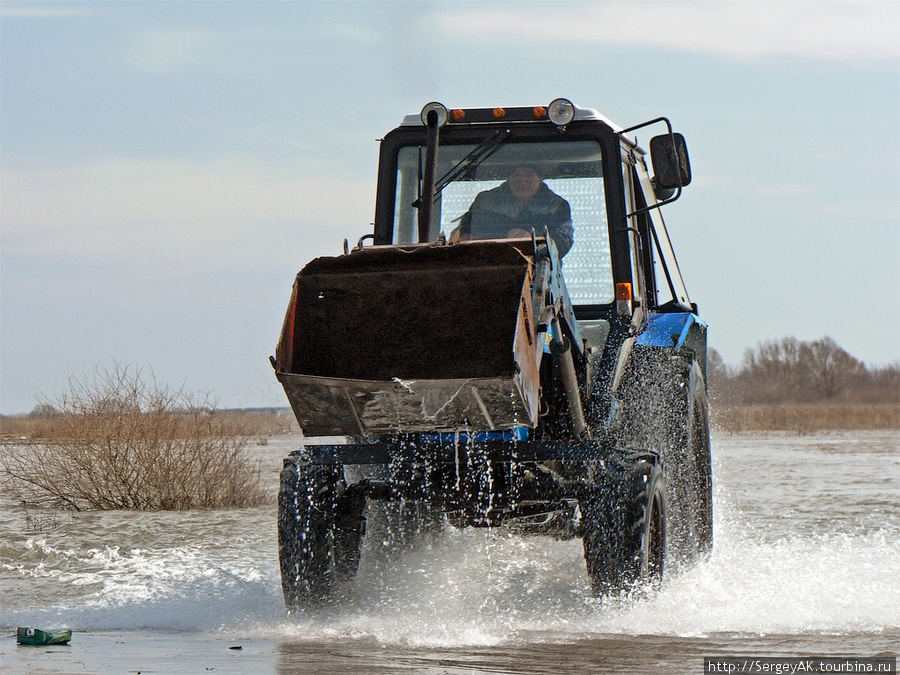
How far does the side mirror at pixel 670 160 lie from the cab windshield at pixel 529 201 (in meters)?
0.49

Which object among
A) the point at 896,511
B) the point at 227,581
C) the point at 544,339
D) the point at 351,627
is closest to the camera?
the point at 544,339

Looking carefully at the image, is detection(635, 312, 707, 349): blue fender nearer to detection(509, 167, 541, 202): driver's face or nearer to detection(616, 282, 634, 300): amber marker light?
detection(616, 282, 634, 300): amber marker light

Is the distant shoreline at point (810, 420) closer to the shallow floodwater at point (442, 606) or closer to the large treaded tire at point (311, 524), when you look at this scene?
the shallow floodwater at point (442, 606)

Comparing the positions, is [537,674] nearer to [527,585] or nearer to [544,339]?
[544,339]

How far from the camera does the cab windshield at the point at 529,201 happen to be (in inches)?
270

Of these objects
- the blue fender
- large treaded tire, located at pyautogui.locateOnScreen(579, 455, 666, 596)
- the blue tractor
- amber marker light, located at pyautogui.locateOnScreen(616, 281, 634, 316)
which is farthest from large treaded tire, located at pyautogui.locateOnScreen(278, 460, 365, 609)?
the blue fender

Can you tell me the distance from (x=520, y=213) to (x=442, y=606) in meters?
2.02

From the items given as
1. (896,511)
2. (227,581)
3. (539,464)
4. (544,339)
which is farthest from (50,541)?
(896,511)

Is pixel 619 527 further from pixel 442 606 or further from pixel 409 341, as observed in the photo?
pixel 409 341

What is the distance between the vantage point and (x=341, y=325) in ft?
19.2

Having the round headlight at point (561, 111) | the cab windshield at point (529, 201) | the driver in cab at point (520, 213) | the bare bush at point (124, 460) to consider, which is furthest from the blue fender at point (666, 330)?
the bare bush at point (124, 460)

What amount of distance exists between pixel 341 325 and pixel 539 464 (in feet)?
4.38

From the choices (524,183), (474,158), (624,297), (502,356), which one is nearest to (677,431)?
(624,297)

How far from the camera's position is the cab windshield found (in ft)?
22.5
